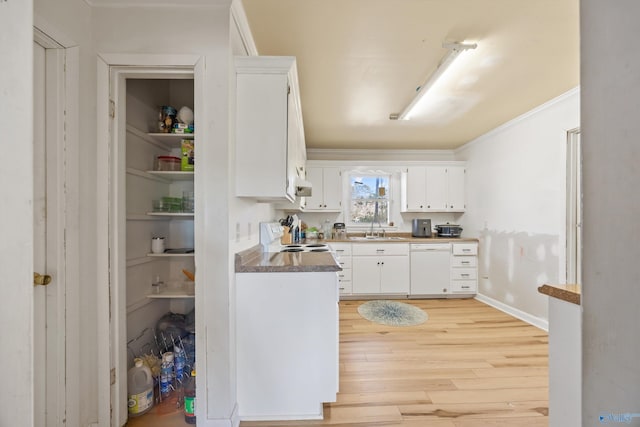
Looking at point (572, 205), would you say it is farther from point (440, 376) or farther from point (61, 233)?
point (61, 233)

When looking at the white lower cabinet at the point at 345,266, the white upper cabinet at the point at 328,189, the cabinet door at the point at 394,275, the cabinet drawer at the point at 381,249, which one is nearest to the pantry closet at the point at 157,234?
the white lower cabinet at the point at 345,266

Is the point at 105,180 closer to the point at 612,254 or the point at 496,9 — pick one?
the point at 612,254

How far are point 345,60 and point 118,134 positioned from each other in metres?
1.70

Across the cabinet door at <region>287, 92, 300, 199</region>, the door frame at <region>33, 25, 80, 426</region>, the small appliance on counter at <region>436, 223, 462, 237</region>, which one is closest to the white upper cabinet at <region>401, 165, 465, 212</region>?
the small appliance on counter at <region>436, 223, 462, 237</region>

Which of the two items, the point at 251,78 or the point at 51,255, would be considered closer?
the point at 51,255

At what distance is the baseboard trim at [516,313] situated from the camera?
2771mm

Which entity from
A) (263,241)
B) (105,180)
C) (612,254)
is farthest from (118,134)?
(612,254)

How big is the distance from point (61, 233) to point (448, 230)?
4508 millimetres

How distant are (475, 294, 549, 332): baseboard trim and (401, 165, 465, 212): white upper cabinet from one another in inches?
57.7

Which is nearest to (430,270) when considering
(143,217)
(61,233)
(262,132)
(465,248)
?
(465,248)

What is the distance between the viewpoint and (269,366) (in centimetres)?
150

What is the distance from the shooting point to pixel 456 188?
4.23 metres

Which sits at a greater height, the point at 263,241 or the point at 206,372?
the point at 263,241

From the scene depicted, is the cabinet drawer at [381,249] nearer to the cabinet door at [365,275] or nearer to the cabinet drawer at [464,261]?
the cabinet door at [365,275]
